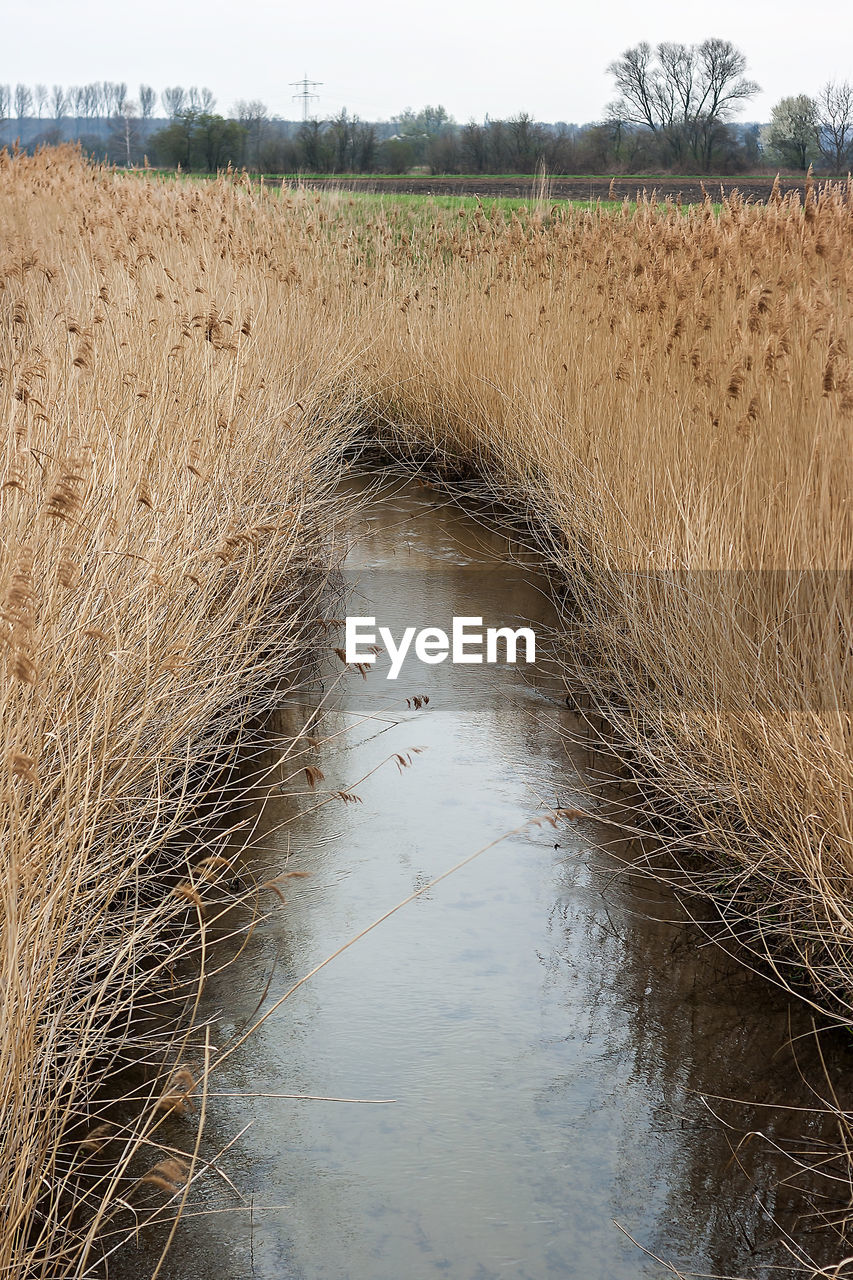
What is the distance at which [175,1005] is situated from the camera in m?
2.94

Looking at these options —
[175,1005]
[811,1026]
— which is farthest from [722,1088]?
[175,1005]

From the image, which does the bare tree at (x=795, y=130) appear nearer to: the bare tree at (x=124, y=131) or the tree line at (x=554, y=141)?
the tree line at (x=554, y=141)

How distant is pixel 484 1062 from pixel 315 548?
153 inches

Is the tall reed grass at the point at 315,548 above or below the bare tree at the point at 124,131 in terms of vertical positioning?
below

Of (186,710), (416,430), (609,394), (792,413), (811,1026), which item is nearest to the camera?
(811,1026)

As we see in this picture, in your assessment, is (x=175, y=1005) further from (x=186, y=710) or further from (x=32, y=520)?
(x=32, y=520)

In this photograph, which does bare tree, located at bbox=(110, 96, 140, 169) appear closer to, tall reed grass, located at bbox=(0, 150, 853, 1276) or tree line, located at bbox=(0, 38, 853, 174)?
tree line, located at bbox=(0, 38, 853, 174)

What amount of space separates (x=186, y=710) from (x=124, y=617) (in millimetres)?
374

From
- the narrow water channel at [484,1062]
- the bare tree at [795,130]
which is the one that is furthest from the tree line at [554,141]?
the narrow water channel at [484,1062]

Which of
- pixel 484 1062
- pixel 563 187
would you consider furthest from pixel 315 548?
pixel 563 187

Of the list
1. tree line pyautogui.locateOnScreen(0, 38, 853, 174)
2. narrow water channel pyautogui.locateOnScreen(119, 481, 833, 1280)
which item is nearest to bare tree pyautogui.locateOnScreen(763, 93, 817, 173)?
tree line pyautogui.locateOnScreen(0, 38, 853, 174)

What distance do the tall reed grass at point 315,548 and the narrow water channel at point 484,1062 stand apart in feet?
0.81

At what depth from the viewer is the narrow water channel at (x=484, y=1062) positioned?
7.23ft

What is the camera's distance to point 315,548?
20.3ft
